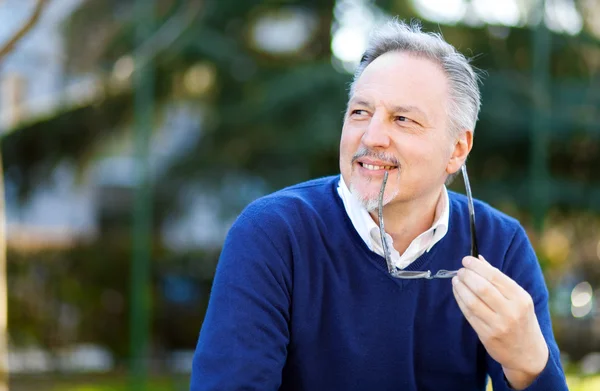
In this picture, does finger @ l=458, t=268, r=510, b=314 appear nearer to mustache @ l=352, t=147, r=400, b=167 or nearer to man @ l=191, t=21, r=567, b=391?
man @ l=191, t=21, r=567, b=391

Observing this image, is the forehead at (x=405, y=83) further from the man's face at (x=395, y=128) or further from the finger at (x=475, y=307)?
the finger at (x=475, y=307)

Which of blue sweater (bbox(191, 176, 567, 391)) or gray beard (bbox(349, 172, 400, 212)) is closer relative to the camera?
blue sweater (bbox(191, 176, 567, 391))

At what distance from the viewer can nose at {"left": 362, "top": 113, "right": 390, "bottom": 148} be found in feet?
6.67

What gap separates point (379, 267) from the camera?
2.04 m

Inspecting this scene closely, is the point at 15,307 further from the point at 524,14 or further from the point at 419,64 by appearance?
the point at 419,64

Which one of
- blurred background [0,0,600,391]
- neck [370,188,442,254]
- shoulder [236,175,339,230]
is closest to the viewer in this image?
shoulder [236,175,339,230]

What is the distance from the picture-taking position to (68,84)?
28.9 feet

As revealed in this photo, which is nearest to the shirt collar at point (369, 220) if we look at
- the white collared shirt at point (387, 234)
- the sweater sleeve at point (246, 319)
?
the white collared shirt at point (387, 234)

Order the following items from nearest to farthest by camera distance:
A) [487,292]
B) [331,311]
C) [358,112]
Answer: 1. [487,292]
2. [331,311]
3. [358,112]

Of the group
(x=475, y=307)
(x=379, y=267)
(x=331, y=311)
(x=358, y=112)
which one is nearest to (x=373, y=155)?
(x=358, y=112)

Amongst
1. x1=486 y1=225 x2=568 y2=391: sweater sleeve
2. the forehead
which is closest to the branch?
the forehead

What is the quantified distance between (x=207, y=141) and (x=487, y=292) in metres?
6.71

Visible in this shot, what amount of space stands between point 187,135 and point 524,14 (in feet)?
10.8

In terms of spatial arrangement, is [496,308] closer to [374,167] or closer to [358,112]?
[374,167]
